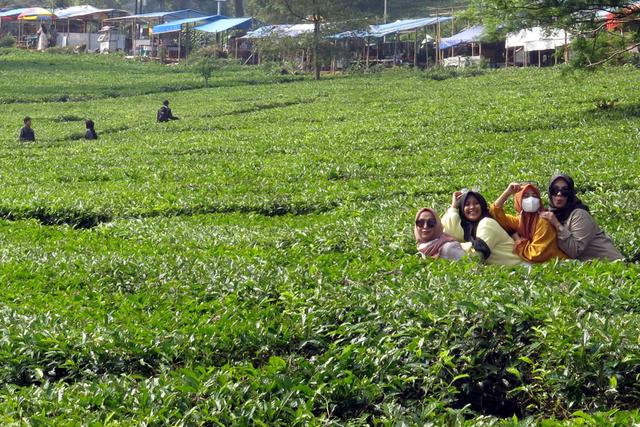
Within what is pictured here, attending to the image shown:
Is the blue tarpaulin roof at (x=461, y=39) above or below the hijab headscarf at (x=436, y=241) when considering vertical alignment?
above

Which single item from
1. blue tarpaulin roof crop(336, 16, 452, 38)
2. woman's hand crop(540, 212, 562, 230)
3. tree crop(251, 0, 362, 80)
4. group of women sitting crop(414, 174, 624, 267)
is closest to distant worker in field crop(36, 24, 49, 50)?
tree crop(251, 0, 362, 80)

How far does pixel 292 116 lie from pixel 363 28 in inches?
805

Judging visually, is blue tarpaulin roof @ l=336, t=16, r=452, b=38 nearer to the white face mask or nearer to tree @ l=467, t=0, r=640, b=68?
tree @ l=467, t=0, r=640, b=68

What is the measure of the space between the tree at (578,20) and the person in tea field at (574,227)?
12211 millimetres

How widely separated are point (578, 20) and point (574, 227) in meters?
13.8

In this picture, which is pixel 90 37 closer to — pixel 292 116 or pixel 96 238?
pixel 292 116

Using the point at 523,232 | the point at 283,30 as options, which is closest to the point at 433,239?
the point at 523,232

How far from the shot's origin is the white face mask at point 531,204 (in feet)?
27.6

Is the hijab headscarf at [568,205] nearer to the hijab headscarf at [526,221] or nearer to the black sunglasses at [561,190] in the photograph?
the black sunglasses at [561,190]

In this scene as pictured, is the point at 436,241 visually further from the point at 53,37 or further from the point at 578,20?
the point at 53,37

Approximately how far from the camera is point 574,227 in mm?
8367

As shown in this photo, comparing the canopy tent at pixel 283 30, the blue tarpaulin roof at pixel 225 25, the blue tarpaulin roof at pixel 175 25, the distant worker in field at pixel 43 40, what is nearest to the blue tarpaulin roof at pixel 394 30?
the canopy tent at pixel 283 30

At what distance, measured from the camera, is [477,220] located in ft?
29.0

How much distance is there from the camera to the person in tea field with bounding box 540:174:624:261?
833cm
